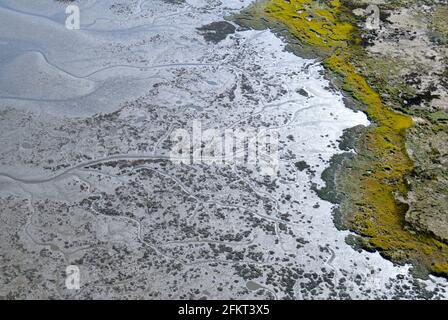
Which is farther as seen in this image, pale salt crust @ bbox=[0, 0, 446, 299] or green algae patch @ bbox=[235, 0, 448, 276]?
green algae patch @ bbox=[235, 0, 448, 276]

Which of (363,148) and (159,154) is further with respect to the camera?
(363,148)

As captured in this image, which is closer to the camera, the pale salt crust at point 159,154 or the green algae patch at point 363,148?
the pale salt crust at point 159,154

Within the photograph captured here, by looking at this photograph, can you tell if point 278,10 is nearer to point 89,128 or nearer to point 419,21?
point 419,21
